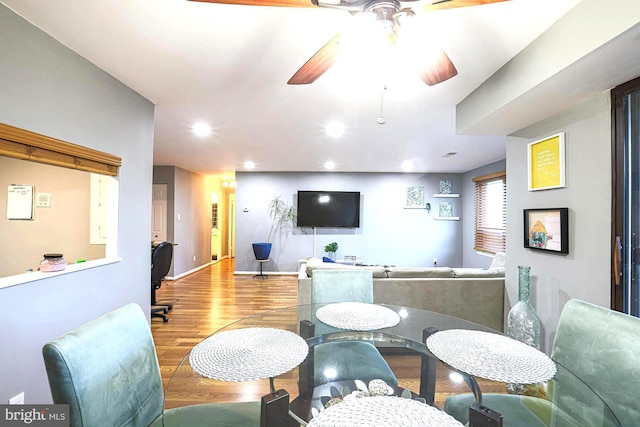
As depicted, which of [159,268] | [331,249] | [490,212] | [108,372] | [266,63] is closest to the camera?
[108,372]

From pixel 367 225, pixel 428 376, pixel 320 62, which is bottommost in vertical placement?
pixel 428 376

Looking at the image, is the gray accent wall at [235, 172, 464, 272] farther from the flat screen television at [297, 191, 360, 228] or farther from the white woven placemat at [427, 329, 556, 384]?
the white woven placemat at [427, 329, 556, 384]

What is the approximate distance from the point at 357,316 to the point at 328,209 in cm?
490

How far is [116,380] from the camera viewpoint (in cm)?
97

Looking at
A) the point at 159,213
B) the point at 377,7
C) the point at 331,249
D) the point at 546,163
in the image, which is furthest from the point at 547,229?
the point at 159,213

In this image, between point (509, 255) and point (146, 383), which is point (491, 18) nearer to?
point (509, 255)

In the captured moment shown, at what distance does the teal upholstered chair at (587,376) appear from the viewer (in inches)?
39.2

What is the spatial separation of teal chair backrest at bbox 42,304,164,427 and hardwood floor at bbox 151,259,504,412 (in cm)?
12

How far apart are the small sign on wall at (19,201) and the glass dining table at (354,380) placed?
10.3 ft

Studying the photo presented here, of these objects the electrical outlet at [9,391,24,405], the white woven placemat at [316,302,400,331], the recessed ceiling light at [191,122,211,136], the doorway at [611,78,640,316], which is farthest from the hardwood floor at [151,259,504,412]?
the recessed ceiling light at [191,122,211,136]

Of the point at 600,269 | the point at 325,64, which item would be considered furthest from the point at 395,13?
the point at 600,269

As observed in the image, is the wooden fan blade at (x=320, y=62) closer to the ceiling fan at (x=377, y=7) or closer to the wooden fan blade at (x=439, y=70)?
the ceiling fan at (x=377, y=7)

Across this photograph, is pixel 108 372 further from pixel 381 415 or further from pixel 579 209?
pixel 579 209

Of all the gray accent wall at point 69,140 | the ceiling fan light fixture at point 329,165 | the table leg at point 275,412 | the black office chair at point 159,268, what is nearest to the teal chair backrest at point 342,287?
the table leg at point 275,412
